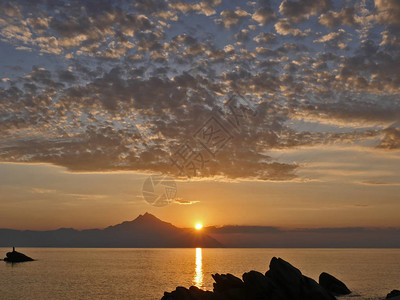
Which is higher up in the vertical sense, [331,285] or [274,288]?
[274,288]

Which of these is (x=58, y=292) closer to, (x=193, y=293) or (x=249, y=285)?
(x=193, y=293)

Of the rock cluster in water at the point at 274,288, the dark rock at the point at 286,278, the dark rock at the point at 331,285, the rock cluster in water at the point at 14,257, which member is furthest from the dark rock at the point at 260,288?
the rock cluster in water at the point at 14,257

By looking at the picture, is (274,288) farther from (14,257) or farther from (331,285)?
(14,257)

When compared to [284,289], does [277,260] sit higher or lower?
higher

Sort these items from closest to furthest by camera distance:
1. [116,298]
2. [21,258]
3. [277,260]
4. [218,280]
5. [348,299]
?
[277,260] → [218,280] → [348,299] → [116,298] → [21,258]

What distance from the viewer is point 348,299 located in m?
65.0

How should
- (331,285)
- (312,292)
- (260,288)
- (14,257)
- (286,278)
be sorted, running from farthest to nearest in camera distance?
(14,257) → (331,285) → (286,278) → (260,288) → (312,292)

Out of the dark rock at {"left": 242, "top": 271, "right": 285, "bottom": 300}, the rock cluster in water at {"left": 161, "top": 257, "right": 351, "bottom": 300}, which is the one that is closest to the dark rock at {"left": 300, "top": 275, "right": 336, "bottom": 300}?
the rock cluster in water at {"left": 161, "top": 257, "right": 351, "bottom": 300}

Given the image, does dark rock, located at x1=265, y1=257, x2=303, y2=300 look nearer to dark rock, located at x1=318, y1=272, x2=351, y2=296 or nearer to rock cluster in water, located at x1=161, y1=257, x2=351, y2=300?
rock cluster in water, located at x1=161, y1=257, x2=351, y2=300

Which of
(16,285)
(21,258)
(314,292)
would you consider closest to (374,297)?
(314,292)

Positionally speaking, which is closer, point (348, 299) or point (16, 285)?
point (348, 299)

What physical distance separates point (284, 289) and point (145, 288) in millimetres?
48151

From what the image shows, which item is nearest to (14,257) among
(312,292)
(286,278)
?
(286,278)

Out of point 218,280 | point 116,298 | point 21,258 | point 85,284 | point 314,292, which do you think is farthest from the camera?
point 21,258
